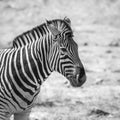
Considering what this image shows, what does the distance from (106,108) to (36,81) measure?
3.50m

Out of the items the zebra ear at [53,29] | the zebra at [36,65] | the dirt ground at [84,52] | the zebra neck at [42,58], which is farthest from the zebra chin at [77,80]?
the dirt ground at [84,52]

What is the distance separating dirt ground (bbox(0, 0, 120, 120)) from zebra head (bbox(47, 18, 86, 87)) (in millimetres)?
2069

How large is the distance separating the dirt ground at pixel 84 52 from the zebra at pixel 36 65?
6.55ft

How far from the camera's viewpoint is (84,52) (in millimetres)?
15117

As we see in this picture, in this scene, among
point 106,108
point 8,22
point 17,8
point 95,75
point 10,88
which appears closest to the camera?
point 10,88

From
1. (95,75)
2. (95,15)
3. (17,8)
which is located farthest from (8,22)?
(95,75)

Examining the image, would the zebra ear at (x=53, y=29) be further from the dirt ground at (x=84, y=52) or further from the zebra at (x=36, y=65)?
the dirt ground at (x=84, y=52)

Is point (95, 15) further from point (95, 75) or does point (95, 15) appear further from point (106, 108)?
point (106, 108)

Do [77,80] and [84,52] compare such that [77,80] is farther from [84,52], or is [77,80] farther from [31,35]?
[84,52]

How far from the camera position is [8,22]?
2091 centimetres

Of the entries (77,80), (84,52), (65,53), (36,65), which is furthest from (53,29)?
(84,52)

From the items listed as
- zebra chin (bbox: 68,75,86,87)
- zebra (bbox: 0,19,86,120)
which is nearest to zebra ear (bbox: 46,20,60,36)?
zebra (bbox: 0,19,86,120)

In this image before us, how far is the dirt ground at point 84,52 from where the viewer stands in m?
9.44

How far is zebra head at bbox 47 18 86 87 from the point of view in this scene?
615cm
